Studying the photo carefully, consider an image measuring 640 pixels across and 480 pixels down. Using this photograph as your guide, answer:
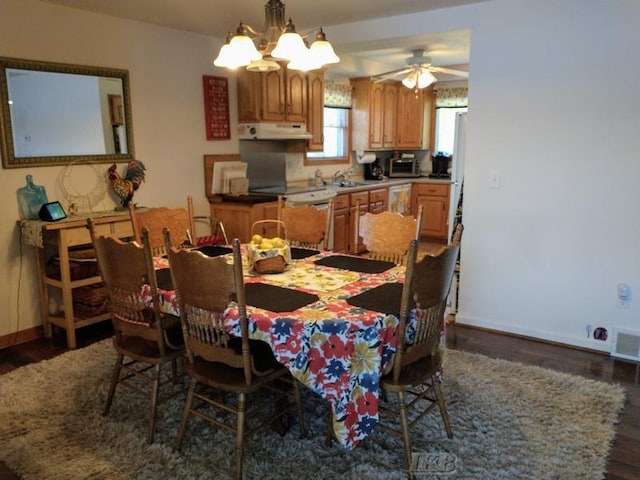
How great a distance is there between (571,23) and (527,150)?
0.83 meters

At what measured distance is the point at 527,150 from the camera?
3.44 metres

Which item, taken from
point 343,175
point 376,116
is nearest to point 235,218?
point 343,175

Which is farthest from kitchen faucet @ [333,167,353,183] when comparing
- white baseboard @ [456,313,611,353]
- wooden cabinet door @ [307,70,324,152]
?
white baseboard @ [456,313,611,353]

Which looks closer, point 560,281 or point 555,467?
point 555,467

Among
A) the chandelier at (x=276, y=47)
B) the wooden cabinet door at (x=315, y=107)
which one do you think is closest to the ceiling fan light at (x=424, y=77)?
the wooden cabinet door at (x=315, y=107)

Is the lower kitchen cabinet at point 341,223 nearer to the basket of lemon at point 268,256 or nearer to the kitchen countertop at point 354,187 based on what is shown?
the kitchen countertop at point 354,187

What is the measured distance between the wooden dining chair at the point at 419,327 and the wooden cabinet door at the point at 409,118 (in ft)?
18.3

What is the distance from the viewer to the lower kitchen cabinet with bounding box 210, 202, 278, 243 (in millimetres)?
4484

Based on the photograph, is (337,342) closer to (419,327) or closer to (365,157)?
(419,327)

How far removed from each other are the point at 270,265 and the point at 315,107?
3.38 metres

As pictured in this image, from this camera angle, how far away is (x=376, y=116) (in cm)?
693

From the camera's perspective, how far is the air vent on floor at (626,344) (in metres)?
3.18

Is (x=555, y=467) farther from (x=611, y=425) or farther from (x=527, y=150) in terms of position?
(x=527, y=150)

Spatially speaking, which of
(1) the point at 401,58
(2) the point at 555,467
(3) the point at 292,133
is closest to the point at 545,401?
(2) the point at 555,467
